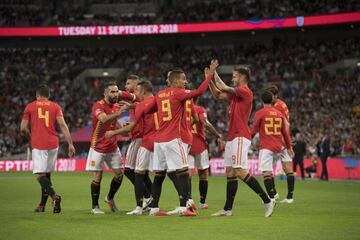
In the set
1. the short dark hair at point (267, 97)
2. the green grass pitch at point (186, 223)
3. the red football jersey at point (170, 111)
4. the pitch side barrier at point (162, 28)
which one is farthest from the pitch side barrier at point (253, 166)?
the red football jersey at point (170, 111)

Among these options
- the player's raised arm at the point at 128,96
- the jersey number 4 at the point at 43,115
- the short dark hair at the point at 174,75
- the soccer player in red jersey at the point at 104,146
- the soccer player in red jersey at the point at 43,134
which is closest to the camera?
the short dark hair at the point at 174,75

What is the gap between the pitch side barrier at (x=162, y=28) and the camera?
165ft

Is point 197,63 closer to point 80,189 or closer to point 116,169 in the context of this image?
point 80,189

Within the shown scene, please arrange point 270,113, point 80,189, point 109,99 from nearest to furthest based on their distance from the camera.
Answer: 1. point 109,99
2. point 270,113
3. point 80,189

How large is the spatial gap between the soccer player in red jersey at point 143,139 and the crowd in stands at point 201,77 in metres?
25.5

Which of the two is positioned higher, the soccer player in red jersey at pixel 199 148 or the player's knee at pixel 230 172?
the soccer player in red jersey at pixel 199 148

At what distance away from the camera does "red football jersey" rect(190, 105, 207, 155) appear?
15.7 meters

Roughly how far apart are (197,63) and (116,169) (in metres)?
40.3

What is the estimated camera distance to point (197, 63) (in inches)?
2104

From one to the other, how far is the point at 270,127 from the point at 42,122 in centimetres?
531

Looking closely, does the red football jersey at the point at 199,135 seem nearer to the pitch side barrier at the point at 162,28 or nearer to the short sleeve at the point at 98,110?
the short sleeve at the point at 98,110

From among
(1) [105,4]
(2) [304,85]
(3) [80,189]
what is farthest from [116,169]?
(1) [105,4]

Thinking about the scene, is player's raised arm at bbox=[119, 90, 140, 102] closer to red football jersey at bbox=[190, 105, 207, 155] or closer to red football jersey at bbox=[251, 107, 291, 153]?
red football jersey at bbox=[190, 105, 207, 155]

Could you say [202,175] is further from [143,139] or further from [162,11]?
[162,11]
